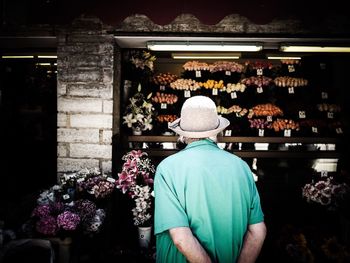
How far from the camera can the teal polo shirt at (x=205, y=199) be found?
220cm

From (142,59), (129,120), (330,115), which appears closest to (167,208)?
(129,120)

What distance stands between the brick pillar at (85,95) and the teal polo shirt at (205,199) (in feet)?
9.45

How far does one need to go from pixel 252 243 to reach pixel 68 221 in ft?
6.28

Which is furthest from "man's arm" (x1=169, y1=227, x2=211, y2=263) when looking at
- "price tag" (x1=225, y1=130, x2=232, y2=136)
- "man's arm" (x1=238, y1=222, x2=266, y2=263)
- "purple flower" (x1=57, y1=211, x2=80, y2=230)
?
"price tag" (x1=225, y1=130, x2=232, y2=136)

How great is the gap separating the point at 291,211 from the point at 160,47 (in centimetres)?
370

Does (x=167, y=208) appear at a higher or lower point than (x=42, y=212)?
higher

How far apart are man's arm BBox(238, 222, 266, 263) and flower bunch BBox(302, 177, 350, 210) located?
2298 millimetres

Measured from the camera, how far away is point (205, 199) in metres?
2.21

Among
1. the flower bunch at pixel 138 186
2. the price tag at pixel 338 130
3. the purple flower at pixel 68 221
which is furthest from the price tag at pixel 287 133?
the purple flower at pixel 68 221

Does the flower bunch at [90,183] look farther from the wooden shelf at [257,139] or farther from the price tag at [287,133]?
the price tag at [287,133]

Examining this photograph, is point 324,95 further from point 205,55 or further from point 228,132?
point 205,55

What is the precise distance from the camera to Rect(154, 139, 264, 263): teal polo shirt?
220 cm

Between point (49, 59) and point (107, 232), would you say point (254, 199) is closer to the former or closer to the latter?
point (107, 232)

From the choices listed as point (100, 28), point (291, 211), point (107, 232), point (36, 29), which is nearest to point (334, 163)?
point (291, 211)
